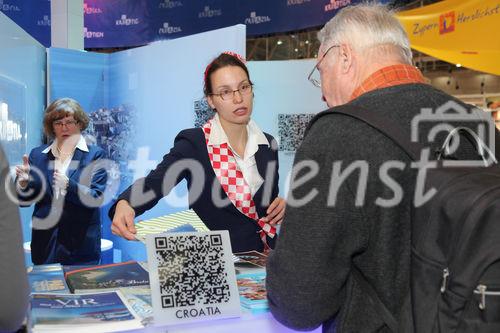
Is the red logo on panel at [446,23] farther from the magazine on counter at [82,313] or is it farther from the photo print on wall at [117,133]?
the magazine on counter at [82,313]

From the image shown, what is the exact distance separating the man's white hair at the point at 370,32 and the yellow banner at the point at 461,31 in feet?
9.67

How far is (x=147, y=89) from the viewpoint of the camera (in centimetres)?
418

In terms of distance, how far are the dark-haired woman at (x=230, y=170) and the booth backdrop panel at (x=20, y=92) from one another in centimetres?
125

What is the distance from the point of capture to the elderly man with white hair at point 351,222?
98 cm

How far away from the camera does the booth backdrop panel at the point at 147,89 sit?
3662mm

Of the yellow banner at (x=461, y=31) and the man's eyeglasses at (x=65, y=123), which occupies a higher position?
the yellow banner at (x=461, y=31)

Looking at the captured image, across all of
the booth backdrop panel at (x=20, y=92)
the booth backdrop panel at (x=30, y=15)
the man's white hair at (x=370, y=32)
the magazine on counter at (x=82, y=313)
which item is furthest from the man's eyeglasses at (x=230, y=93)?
the booth backdrop panel at (x=30, y=15)

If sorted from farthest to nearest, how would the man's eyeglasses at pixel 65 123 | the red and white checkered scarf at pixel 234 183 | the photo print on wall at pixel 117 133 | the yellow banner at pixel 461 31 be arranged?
1. the photo print on wall at pixel 117 133
2. the yellow banner at pixel 461 31
3. the man's eyeglasses at pixel 65 123
4. the red and white checkered scarf at pixel 234 183

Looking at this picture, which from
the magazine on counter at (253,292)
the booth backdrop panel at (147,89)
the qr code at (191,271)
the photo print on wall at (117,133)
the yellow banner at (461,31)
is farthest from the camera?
the photo print on wall at (117,133)

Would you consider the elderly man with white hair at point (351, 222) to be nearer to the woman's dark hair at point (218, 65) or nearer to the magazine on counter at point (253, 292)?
the magazine on counter at point (253, 292)

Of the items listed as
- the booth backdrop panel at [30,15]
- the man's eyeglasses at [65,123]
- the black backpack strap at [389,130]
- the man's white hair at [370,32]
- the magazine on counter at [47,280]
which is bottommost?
the magazine on counter at [47,280]

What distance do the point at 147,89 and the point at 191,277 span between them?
125 inches

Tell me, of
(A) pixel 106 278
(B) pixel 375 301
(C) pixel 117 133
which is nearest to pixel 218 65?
(A) pixel 106 278

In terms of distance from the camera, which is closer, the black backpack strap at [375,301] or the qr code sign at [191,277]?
the black backpack strap at [375,301]
